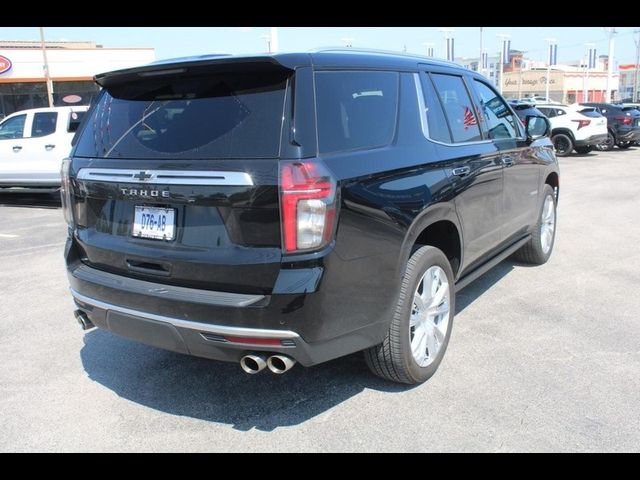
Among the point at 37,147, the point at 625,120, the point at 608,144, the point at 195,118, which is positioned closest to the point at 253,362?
the point at 195,118

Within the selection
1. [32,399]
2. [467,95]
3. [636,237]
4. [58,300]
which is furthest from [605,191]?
[32,399]

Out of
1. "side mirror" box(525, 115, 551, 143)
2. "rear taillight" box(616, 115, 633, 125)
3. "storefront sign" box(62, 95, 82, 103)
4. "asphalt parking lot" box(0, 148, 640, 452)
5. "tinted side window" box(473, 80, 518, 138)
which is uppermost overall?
"tinted side window" box(473, 80, 518, 138)

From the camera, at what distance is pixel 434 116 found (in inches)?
148

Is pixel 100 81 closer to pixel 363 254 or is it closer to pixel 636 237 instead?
pixel 363 254

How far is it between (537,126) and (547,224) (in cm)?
111

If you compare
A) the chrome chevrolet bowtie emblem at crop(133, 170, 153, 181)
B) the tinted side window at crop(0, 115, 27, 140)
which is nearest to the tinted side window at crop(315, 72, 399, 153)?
the chrome chevrolet bowtie emblem at crop(133, 170, 153, 181)

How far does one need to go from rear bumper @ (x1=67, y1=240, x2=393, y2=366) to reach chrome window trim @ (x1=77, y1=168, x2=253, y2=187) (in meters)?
0.49

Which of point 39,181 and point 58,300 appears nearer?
point 58,300

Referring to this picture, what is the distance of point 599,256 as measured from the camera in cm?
643

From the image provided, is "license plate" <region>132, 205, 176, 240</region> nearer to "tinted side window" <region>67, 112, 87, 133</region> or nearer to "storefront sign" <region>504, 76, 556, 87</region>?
"tinted side window" <region>67, 112, 87, 133</region>

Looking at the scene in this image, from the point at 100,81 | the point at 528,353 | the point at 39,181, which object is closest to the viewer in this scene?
the point at 100,81

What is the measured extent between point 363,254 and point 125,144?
139 centimetres

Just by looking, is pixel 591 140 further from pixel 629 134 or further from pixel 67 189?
pixel 67 189

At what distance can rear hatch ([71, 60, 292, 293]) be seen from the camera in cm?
267
